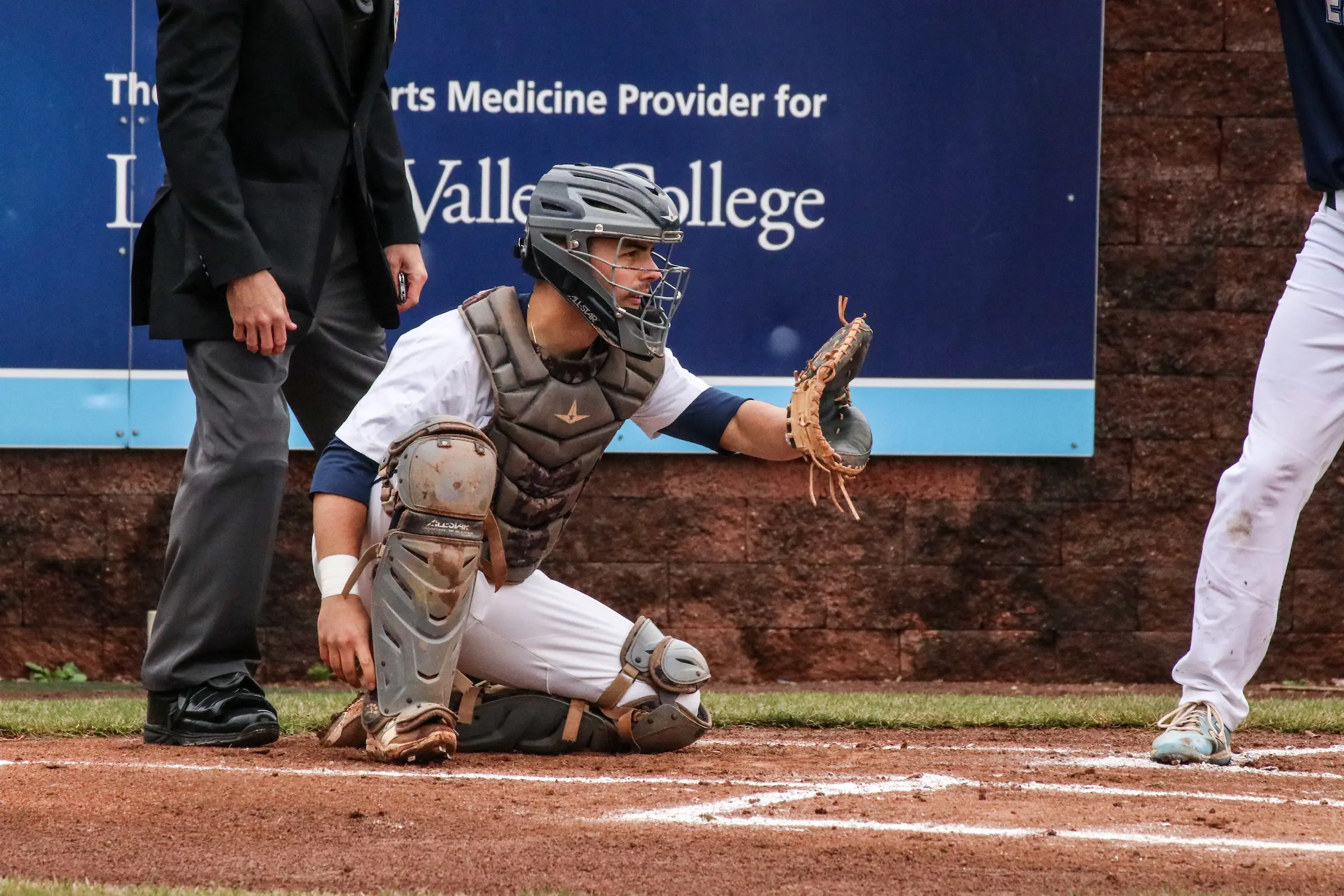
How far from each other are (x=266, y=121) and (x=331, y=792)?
185cm

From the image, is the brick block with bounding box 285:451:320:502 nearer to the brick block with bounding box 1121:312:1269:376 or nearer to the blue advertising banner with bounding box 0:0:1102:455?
the blue advertising banner with bounding box 0:0:1102:455

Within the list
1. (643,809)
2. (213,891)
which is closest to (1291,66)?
(643,809)

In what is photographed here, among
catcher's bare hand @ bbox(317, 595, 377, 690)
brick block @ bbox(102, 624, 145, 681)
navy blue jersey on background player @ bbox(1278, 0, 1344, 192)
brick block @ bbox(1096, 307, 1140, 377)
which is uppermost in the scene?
navy blue jersey on background player @ bbox(1278, 0, 1344, 192)

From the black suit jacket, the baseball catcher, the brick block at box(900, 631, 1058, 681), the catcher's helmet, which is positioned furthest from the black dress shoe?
the brick block at box(900, 631, 1058, 681)

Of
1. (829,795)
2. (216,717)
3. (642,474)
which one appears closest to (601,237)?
(829,795)

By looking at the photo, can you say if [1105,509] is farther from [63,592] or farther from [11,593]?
[11,593]

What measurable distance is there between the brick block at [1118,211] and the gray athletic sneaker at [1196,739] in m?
3.38

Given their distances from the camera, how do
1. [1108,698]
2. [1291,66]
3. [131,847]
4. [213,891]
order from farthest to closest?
[1108,698] → [1291,66] → [131,847] → [213,891]

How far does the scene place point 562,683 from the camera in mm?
4449

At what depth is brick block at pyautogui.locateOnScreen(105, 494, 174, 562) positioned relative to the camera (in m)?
7.21

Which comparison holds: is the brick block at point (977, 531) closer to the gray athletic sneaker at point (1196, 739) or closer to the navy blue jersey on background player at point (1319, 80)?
the gray athletic sneaker at point (1196, 739)

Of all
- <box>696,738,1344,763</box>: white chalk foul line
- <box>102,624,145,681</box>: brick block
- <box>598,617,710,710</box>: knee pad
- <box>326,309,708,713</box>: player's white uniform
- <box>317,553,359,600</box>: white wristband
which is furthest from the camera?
<box>102,624,145,681</box>: brick block

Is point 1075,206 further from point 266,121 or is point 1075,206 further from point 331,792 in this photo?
point 331,792

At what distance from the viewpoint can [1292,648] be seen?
24.3 feet
